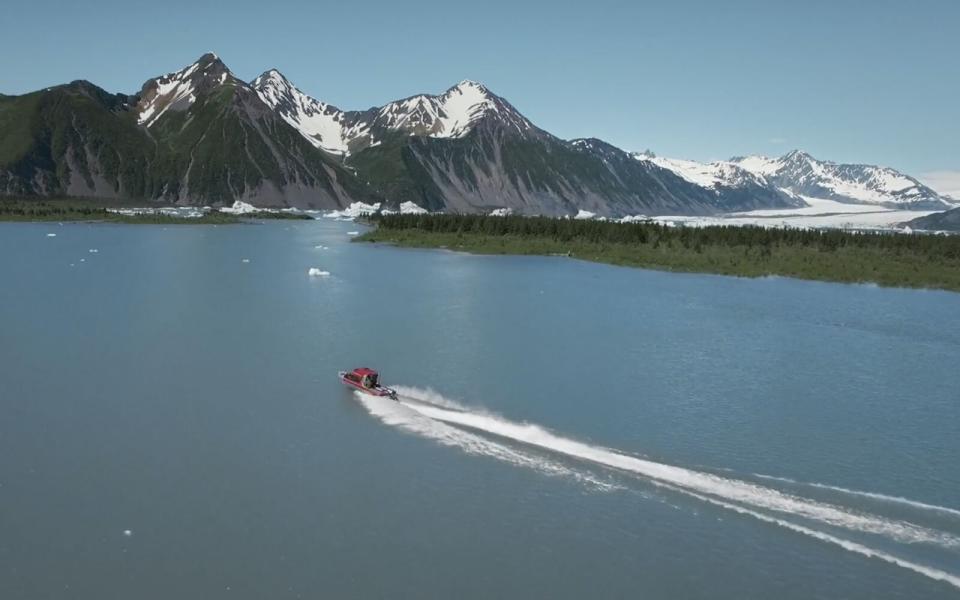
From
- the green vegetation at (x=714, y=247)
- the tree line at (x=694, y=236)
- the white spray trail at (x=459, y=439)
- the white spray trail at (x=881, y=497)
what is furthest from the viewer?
the tree line at (x=694, y=236)

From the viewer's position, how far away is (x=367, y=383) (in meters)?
30.2

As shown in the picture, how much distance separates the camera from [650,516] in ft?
63.9

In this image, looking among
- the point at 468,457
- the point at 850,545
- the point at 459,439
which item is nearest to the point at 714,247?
the point at 459,439

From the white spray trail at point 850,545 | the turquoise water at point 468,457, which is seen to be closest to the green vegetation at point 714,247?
the turquoise water at point 468,457

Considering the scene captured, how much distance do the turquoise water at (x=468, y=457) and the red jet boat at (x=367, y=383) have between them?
0.75 meters

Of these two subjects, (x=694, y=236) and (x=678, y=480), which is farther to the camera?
(x=694, y=236)

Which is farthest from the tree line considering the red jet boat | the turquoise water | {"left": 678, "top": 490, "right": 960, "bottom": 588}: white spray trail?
{"left": 678, "top": 490, "right": 960, "bottom": 588}: white spray trail

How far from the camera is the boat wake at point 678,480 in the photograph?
18.6 meters

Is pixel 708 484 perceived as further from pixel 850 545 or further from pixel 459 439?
pixel 459 439

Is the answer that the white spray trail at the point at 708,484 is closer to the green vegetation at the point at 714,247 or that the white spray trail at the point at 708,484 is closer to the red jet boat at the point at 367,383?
the red jet boat at the point at 367,383

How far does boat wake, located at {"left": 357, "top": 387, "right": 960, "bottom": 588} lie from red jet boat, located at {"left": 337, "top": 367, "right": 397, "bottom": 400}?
1.52 feet

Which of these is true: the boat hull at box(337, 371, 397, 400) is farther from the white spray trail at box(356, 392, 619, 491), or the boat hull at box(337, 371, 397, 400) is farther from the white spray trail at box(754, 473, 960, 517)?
the white spray trail at box(754, 473, 960, 517)

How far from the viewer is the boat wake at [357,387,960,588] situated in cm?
1858

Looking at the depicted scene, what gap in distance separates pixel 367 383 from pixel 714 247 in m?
94.1
